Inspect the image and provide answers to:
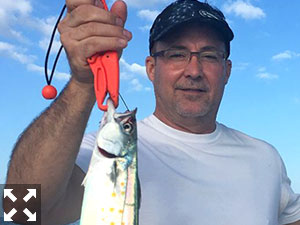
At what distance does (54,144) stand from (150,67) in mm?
2186

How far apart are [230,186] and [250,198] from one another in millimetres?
249

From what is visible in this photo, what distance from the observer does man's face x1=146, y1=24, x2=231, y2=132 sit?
4.64 metres

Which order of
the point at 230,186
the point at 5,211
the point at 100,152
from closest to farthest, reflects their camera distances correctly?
1. the point at 100,152
2. the point at 5,211
3. the point at 230,186

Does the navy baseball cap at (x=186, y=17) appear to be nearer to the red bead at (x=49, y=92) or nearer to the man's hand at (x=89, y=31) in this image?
the man's hand at (x=89, y=31)

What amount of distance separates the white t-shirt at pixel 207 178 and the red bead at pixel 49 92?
1082 millimetres

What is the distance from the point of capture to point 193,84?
4.61 meters

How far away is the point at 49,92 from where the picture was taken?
2.83 m

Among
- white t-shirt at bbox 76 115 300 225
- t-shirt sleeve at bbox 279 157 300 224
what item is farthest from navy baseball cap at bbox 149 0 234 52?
t-shirt sleeve at bbox 279 157 300 224

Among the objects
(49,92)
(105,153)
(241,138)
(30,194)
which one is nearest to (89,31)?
(49,92)

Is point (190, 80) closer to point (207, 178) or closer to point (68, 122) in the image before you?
point (207, 178)

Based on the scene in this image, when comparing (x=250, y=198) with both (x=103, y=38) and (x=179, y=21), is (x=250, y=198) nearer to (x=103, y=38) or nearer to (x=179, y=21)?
(x=179, y=21)

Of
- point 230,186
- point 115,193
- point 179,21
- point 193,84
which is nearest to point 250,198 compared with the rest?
point 230,186

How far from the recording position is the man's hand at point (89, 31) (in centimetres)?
260

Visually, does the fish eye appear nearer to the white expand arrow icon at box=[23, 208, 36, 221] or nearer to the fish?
the fish
